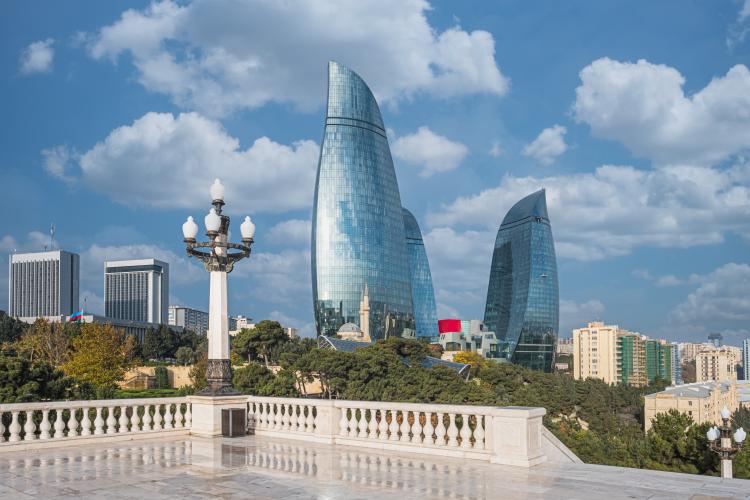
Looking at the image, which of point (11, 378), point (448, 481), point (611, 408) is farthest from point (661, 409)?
point (448, 481)

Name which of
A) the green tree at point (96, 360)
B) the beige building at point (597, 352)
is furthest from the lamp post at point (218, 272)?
the beige building at point (597, 352)

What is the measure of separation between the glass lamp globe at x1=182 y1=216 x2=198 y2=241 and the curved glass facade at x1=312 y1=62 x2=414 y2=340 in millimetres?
78686

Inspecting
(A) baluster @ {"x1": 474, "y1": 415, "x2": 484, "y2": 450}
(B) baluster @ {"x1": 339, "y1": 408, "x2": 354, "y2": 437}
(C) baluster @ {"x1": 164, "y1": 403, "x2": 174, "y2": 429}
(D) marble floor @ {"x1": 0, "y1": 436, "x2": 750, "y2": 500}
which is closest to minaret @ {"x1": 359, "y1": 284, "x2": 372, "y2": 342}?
(C) baluster @ {"x1": 164, "y1": 403, "x2": 174, "y2": 429}

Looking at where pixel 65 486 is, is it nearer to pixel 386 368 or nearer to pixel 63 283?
pixel 386 368

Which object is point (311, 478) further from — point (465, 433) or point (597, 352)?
point (597, 352)

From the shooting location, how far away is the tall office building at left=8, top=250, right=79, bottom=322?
180375 millimetres

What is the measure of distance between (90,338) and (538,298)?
320ft

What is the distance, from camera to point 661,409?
83000 millimetres

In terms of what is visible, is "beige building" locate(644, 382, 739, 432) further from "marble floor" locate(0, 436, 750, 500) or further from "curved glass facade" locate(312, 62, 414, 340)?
"marble floor" locate(0, 436, 750, 500)

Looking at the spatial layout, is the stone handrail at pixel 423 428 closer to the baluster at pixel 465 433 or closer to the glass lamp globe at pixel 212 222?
Result: the baluster at pixel 465 433

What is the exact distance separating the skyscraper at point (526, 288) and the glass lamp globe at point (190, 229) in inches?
4756

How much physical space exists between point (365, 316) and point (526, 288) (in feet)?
154

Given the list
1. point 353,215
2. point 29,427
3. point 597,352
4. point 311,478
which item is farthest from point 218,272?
point 597,352

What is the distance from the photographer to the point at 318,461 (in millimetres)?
10797
